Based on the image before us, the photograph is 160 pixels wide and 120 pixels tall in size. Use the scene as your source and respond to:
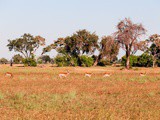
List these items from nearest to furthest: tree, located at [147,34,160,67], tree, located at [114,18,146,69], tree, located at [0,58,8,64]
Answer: tree, located at [114,18,146,69], tree, located at [147,34,160,67], tree, located at [0,58,8,64]

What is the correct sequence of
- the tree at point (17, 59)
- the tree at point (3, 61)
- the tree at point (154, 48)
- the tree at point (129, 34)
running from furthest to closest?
the tree at point (3, 61) → the tree at point (17, 59) → the tree at point (154, 48) → the tree at point (129, 34)

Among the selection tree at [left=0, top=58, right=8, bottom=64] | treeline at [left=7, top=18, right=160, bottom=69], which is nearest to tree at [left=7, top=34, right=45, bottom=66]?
treeline at [left=7, top=18, right=160, bottom=69]

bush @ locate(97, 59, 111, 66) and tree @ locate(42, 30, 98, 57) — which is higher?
tree @ locate(42, 30, 98, 57)

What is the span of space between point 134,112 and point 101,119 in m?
1.95

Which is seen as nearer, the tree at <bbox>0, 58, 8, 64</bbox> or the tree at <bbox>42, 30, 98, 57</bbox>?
the tree at <bbox>42, 30, 98, 57</bbox>

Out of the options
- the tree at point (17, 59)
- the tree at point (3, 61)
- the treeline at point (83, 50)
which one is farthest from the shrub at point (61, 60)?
the tree at point (3, 61)

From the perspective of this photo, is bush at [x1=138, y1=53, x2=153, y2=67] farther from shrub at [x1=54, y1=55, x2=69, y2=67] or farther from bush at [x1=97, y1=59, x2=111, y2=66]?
shrub at [x1=54, y1=55, x2=69, y2=67]

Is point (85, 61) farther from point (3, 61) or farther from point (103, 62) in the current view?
point (3, 61)

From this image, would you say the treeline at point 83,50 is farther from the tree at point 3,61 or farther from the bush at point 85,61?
the tree at point 3,61

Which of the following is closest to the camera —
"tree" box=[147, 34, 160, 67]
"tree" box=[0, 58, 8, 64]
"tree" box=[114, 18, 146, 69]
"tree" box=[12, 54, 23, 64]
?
"tree" box=[114, 18, 146, 69]

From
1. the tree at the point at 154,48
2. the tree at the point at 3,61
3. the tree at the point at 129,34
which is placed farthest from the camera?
the tree at the point at 3,61

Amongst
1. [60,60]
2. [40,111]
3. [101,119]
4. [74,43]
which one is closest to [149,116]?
[101,119]

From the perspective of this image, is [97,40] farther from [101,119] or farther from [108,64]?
[101,119]

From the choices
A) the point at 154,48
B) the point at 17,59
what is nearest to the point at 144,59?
the point at 154,48
